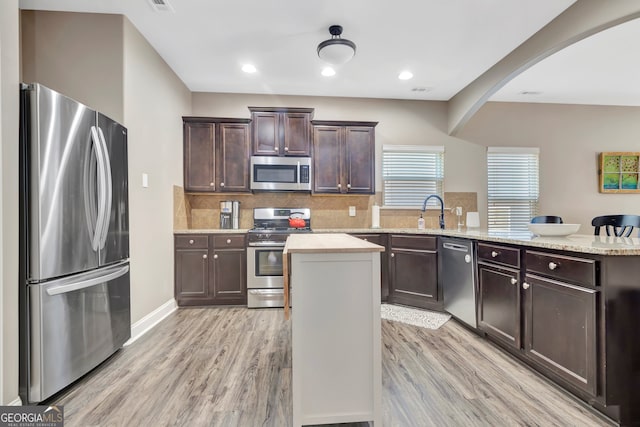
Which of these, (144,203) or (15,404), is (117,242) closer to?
(144,203)

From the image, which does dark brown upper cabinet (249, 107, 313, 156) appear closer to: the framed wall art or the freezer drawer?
the freezer drawer

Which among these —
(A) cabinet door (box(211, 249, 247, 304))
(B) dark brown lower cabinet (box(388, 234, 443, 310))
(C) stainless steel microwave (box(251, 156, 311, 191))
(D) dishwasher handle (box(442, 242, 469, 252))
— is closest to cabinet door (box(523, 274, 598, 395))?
(D) dishwasher handle (box(442, 242, 469, 252))

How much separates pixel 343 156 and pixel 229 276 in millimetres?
2151

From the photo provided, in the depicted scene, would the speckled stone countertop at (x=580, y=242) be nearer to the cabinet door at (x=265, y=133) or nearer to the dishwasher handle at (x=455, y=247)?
the dishwasher handle at (x=455, y=247)

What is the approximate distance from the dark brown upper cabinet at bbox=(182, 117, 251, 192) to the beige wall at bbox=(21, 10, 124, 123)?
138 cm

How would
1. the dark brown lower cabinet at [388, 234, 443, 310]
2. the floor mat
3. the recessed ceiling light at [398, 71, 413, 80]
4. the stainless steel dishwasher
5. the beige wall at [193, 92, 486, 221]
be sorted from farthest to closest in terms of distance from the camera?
the beige wall at [193, 92, 486, 221], the recessed ceiling light at [398, 71, 413, 80], the dark brown lower cabinet at [388, 234, 443, 310], the floor mat, the stainless steel dishwasher

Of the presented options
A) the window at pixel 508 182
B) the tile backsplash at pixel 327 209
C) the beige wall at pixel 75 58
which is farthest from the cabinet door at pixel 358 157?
the beige wall at pixel 75 58

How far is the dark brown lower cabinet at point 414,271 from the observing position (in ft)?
11.4

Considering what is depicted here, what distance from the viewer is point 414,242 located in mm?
3609

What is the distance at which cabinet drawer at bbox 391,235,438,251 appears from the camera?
11.4 ft

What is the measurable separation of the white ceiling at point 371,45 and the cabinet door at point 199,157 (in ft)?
2.04

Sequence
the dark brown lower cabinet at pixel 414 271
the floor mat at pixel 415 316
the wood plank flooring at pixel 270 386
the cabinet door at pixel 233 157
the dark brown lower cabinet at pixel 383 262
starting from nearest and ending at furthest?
the wood plank flooring at pixel 270 386 < the floor mat at pixel 415 316 < the dark brown lower cabinet at pixel 414 271 < the dark brown lower cabinet at pixel 383 262 < the cabinet door at pixel 233 157

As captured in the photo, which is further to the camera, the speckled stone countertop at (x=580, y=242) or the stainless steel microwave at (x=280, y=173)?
the stainless steel microwave at (x=280, y=173)

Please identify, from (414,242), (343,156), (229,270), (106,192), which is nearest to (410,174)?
(343,156)
